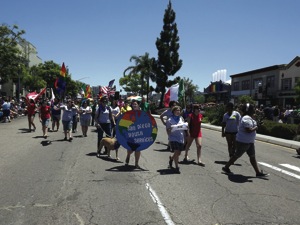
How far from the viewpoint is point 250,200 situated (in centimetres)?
575

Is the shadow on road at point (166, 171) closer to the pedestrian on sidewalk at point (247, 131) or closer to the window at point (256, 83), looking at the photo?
the pedestrian on sidewalk at point (247, 131)

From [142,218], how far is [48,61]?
74.4 metres

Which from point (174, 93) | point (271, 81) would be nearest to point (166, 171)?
point (174, 93)

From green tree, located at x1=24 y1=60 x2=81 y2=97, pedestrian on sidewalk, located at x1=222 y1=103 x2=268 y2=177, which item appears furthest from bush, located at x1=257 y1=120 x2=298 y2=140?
green tree, located at x1=24 y1=60 x2=81 y2=97

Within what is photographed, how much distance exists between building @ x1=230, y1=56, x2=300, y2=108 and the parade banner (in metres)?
38.9

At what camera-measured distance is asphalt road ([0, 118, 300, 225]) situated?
4855mm

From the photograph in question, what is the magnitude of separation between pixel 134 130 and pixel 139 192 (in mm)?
2319

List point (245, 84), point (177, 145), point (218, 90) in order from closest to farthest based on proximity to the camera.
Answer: point (177, 145), point (245, 84), point (218, 90)

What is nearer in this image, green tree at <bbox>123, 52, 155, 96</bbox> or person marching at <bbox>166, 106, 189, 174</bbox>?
person marching at <bbox>166, 106, 189, 174</bbox>

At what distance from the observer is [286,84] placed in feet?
153

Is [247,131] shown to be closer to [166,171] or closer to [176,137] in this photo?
[176,137]

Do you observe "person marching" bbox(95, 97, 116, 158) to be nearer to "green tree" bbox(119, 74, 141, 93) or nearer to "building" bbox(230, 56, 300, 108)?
"building" bbox(230, 56, 300, 108)

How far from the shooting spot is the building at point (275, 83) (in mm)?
45906

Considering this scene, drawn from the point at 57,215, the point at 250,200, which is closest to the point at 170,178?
the point at 250,200
